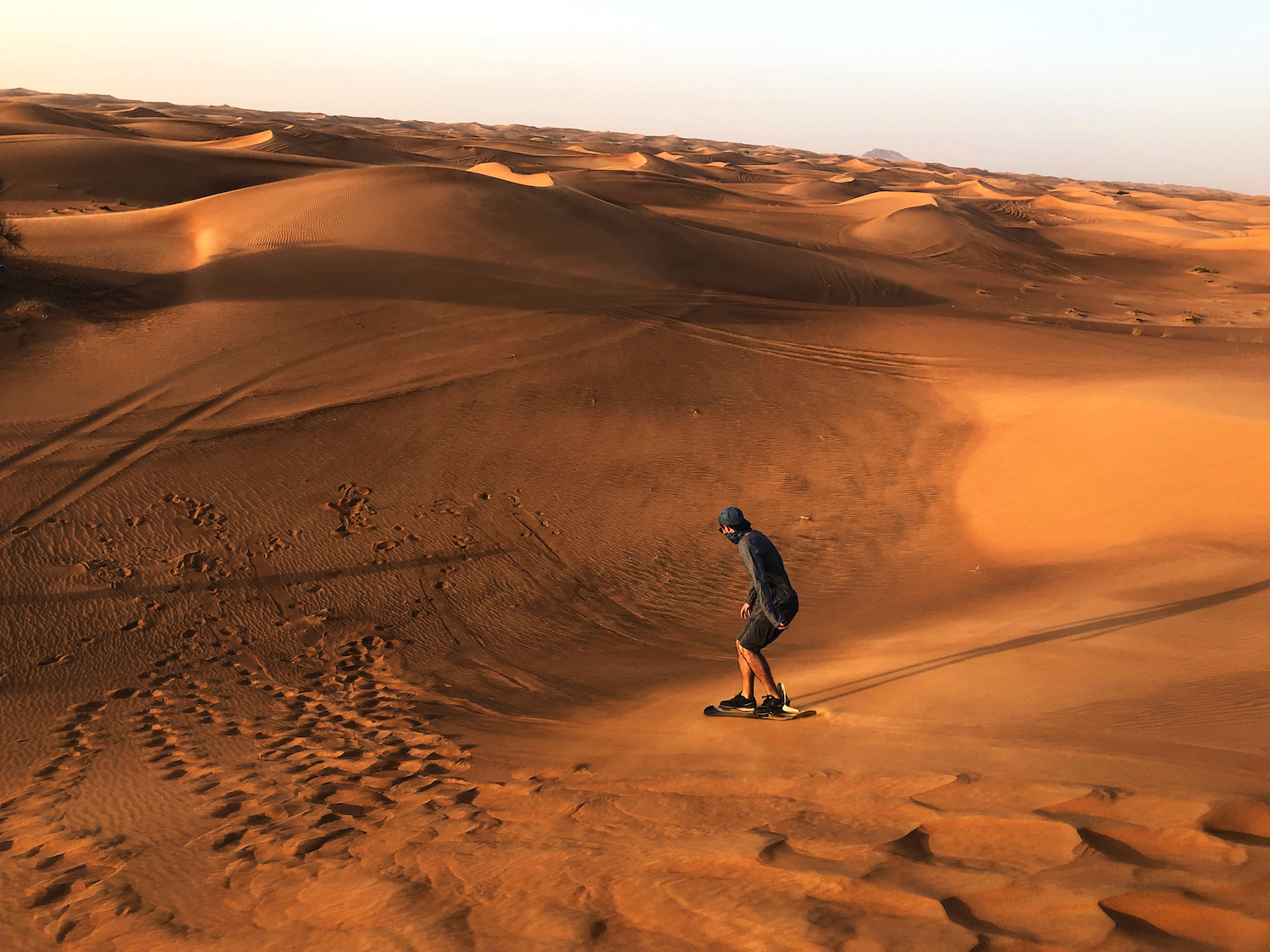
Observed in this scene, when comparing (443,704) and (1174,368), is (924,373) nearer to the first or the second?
(1174,368)

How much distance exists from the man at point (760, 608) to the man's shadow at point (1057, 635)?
43 centimetres

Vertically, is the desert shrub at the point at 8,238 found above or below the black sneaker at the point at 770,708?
above

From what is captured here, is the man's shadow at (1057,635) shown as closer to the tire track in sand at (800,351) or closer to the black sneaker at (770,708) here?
the black sneaker at (770,708)

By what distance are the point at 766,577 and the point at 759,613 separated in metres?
0.27

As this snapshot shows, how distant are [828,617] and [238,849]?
5.73m

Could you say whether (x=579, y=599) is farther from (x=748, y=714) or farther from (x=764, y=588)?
(x=764, y=588)

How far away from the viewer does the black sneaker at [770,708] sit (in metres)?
5.84

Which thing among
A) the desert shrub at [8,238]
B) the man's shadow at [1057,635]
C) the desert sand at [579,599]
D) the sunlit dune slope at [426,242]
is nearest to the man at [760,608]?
the desert sand at [579,599]

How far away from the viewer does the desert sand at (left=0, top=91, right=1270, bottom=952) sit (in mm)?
3713

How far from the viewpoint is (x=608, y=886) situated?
3.70 meters

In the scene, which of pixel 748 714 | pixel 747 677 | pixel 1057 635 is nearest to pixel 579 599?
pixel 747 677

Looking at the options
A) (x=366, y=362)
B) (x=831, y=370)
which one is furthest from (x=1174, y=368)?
(x=366, y=362)

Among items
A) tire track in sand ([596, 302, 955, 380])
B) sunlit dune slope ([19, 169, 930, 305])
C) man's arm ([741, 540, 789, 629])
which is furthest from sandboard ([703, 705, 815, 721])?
sunlit dune slope ([19, 169, 930, 305])

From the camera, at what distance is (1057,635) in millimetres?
6836
